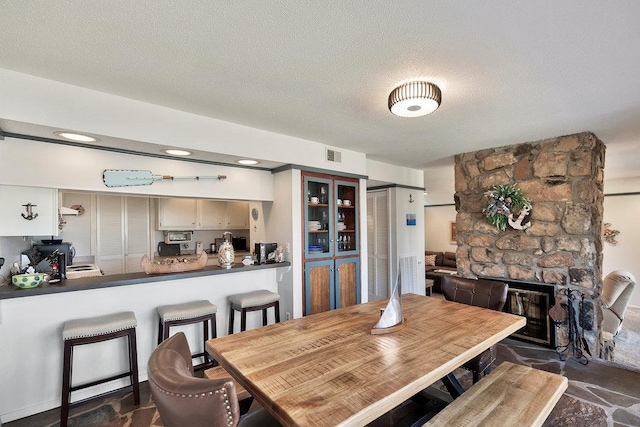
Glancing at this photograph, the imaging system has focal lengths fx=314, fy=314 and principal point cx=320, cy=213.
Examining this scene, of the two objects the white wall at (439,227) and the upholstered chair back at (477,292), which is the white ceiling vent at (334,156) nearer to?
the upholstered chair back at (477,292)

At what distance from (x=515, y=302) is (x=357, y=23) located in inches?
145

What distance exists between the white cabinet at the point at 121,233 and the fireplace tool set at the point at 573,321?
5760 mm

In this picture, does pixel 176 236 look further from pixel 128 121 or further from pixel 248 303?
pixel 128 121

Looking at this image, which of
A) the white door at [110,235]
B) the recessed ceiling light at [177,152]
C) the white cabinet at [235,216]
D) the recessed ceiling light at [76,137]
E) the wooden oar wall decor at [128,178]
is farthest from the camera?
the white cabinet at [235,216]

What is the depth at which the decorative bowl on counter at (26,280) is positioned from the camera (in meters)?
2.25

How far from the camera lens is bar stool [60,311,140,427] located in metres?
2.14

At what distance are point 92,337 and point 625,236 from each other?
8.19 metres

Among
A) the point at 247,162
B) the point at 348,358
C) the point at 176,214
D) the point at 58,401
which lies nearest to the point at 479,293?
the point at 348,358

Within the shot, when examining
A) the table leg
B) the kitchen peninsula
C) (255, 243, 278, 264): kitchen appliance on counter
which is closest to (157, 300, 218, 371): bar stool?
the kitchen peninsula

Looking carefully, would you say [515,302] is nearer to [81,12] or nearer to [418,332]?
[418,332]

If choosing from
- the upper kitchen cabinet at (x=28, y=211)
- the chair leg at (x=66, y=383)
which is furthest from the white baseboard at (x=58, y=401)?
the upper kitchen cabinet at (x=28, y=211)

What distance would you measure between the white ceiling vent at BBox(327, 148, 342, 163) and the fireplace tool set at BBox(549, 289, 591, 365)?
2.85m

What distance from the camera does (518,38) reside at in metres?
1.66

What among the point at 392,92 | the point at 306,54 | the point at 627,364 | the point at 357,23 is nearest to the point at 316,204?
the point at 392,92
